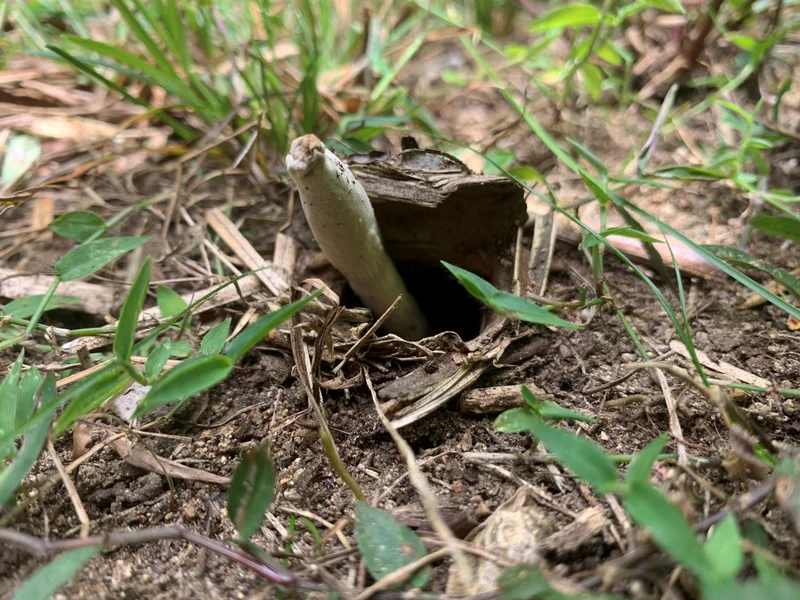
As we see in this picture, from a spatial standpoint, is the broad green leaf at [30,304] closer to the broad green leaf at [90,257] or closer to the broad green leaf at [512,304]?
the broad green leaf at [90,257]

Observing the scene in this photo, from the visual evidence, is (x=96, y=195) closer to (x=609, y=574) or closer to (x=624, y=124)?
(x=609, y=574)

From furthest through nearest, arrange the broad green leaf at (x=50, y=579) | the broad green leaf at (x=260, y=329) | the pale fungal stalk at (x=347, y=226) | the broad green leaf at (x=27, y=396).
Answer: the pale fungal stalk at (x=347, y=226)
the broad green leaf at (x=27, y=396)
the broad green leaf at (x=260, y=329)
the broad green leaf at (x=50, y=579)

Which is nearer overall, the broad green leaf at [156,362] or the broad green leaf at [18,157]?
the broad green leaf at [156,362]

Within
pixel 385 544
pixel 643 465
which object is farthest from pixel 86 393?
pixel 643 465

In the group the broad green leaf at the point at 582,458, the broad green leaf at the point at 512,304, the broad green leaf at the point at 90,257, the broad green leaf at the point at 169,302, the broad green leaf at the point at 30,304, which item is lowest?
the broad green leaf at the point at 582,458

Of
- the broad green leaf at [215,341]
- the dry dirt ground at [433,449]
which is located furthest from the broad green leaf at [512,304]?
the broad green leaf at [215,341]

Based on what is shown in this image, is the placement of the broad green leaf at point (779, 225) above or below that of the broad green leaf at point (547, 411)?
above

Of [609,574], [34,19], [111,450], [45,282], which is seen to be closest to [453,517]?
[609,574]

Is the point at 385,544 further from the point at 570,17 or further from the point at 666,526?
the point at 570,17
